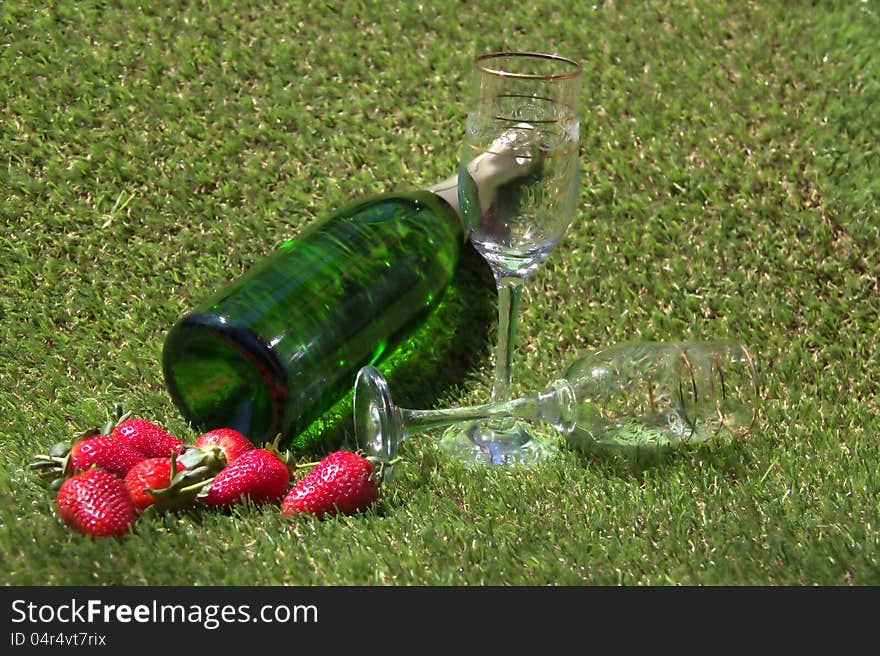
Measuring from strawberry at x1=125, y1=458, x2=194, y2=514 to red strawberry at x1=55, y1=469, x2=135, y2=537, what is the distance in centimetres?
3

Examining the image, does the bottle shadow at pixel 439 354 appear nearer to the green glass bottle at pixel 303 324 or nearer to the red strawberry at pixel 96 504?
the green glass bottle at pixel 303 324

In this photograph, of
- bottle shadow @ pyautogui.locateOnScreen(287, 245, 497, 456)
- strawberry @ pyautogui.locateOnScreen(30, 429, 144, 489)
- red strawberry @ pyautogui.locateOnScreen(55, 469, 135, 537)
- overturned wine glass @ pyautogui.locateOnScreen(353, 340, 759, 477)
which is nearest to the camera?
red strawberry @ pyautogui.locateOnScreen(55, 469, 135, 537)

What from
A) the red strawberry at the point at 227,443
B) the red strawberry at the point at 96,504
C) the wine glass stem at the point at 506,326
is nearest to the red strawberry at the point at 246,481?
the red strawberry at the point at 227,443

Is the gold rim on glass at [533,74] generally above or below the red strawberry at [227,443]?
above

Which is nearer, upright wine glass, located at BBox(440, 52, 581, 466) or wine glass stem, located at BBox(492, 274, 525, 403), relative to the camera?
upright wine glass, located at BBox(440, 52, 581, 466)

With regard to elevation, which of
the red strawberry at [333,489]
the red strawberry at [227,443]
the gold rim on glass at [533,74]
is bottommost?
the red strawberry at [333,489]

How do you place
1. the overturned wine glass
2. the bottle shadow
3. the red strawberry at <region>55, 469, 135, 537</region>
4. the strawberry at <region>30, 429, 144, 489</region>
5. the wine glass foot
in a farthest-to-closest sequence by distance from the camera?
the bottle shadow < the wine glass foot < the overturned wine glass < the strawberry at <region>30, 429, 144, 489</region> < the red strawberry at <region>55, 469, 135, 537</region>

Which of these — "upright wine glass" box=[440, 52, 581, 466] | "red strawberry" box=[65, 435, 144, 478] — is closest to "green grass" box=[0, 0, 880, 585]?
"red strawberry" box=[65, 435, 144, 478]

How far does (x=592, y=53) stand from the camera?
11.7 ft

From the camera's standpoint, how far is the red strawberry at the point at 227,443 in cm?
209

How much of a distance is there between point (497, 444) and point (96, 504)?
0.85 meters

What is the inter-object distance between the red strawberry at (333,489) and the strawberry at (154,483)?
205 millimetres

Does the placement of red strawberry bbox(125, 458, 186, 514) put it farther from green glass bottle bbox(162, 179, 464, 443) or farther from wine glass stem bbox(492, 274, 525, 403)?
wine glass stem bbox(492, 274, 525, 403)

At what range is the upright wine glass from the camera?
6.72ft
